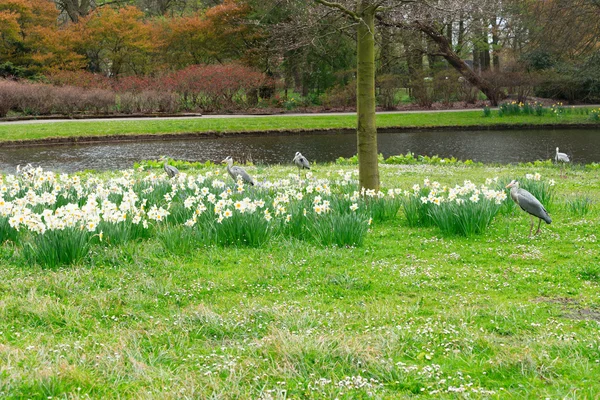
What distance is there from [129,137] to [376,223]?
17788 millimetres

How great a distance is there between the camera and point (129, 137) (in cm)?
2233

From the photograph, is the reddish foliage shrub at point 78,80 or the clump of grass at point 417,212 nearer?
the clump of grass at point 417,212

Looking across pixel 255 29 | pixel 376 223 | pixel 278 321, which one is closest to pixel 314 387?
pixel 278 321

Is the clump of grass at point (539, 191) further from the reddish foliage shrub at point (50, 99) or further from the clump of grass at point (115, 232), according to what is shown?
the reddish foliage shrub at point (50, 99)

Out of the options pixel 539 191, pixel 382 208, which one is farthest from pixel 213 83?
pixel 539 191

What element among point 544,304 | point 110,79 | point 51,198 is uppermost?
point 110,79

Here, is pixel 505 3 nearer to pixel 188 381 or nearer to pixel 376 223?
pixel 376 223

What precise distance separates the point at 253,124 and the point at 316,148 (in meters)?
6.22

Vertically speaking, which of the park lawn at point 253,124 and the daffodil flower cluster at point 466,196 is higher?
the park lawn at point 253,124

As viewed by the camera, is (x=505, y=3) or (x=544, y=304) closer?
(x=544, y=304)

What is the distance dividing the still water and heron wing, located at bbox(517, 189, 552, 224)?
10438 mm

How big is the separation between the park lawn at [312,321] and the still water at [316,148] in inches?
436

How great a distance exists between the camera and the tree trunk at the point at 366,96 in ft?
21.5

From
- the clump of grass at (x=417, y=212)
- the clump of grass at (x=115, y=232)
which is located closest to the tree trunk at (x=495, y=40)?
the clump of grass at (x=417, y=212)
